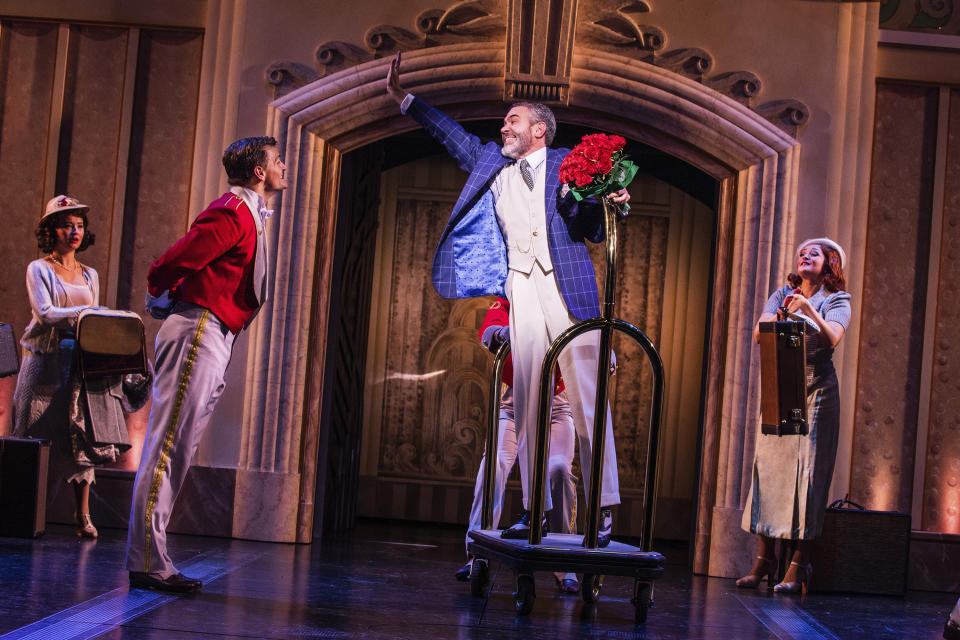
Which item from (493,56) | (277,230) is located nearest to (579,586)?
(277,230)

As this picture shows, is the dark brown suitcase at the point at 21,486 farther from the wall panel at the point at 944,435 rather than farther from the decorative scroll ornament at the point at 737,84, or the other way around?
the wall panel at the point at 944,435

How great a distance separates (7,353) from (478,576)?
2639 millimetres

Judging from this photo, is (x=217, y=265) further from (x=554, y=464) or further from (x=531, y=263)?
(x=554, y=464)

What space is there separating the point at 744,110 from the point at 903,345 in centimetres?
157

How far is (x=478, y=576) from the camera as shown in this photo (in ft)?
12.4

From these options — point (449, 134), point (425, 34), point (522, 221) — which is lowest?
point (522, 221)

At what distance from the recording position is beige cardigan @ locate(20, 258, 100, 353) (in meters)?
4.98

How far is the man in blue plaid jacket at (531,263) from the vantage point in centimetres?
373

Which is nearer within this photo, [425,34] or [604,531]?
[604,531]

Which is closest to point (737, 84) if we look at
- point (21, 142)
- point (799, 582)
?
point (799, 582)

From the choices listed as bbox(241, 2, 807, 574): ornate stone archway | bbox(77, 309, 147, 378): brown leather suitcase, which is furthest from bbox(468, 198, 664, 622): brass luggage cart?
bbox(77, 309, 147, 378): brown leather suitcase

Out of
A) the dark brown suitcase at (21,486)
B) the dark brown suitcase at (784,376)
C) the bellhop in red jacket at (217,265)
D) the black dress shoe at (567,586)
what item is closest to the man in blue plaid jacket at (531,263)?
the black dress shoe at (567,586)

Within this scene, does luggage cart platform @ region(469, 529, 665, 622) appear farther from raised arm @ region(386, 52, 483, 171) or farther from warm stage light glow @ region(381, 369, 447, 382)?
warm stage light glow @ region(381, 369, 447, 382)

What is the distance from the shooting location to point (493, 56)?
5.58 m
